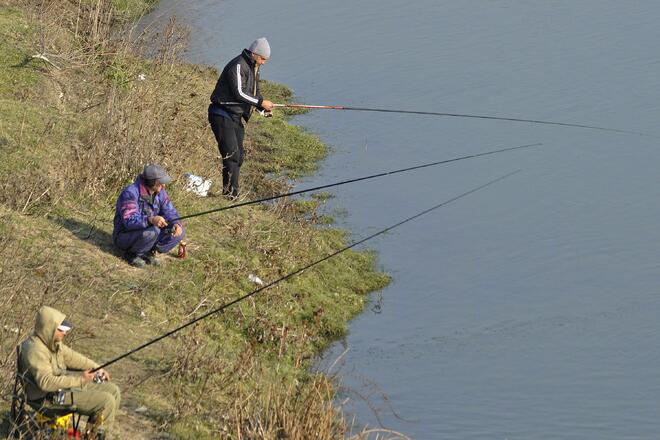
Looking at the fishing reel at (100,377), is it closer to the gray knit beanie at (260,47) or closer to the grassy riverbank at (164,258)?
the grassy riverbank at (164,258)

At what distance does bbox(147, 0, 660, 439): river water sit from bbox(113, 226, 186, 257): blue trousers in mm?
1628

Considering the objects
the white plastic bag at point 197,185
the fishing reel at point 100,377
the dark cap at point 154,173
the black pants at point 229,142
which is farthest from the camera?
the white plastic bag at point 197,185

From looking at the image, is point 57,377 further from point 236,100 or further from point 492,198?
point 492,198

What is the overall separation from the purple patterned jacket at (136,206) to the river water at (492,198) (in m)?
1.92

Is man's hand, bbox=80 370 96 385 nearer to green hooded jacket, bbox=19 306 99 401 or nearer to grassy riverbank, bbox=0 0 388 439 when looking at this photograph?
green hooded jacket, bbox=19 306 99 401

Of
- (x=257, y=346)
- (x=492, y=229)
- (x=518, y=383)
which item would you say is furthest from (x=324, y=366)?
(x=492, y=229)

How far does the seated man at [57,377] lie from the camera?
6.70 m

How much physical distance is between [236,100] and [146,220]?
7.35 ft

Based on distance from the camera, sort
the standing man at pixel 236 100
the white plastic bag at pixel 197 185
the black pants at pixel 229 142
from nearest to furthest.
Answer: the standing man at pixel 236 100
the black pants at pixel 229 142
the white plastic bag at pixel 197 185

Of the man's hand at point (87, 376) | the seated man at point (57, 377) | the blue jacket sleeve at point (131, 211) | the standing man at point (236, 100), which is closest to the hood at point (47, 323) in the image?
the seated man at point (57, 377)

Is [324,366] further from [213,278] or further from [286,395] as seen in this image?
[286,395]

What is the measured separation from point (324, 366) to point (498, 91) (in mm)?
7967

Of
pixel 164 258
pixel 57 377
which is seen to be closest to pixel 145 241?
pixel 164 258

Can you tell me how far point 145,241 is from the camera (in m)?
10.2
